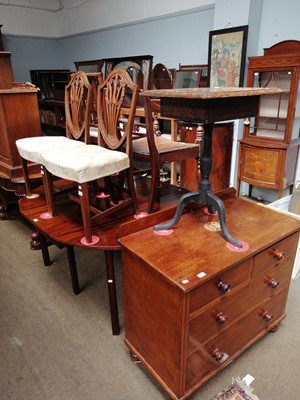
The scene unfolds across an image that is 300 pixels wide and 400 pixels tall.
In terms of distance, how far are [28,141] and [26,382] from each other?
4.63 ft

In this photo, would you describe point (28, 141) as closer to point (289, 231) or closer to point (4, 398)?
point (4, 398)

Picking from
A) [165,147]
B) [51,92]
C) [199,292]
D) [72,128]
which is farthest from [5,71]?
[199,292]

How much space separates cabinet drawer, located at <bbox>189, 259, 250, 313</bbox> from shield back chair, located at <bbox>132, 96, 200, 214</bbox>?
0.74 metres

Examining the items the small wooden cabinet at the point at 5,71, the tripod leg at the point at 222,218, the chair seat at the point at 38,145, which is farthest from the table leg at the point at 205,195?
the small wooden cabinet at the point at 5,71

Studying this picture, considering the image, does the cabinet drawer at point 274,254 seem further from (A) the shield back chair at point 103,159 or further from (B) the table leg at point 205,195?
(A) the shield back chair at point 103,159

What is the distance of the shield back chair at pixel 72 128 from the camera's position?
6.29ft

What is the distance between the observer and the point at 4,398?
1349mm

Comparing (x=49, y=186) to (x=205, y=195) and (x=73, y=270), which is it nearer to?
(x=73, y=270)

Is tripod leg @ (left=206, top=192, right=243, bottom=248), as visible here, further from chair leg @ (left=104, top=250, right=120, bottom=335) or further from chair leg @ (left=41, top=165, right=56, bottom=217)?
chair leg @ (left=41, top=165, right=56, bottom=217)

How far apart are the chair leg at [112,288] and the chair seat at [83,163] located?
1.30ft

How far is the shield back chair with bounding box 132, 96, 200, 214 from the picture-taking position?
5.41 ft

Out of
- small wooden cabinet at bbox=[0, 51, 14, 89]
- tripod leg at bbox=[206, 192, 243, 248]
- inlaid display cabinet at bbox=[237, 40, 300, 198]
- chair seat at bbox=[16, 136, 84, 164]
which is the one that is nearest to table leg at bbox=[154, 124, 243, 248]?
tripod leg at bbox=[206, 192, 243, 248]

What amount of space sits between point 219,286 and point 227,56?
2.53m

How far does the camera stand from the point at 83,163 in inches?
56.9
